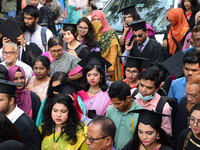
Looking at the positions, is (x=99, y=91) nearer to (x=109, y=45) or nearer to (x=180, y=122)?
(x=180, y=122)

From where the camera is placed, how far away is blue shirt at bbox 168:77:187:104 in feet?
14.7

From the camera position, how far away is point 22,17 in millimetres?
6988

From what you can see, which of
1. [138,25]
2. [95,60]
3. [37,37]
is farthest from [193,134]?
[37,37]

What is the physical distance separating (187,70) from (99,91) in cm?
134

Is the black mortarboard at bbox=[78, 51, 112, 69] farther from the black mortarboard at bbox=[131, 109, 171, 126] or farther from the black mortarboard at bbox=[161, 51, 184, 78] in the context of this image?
the black mortarboard at bbox=[131, 109, 171, 126]

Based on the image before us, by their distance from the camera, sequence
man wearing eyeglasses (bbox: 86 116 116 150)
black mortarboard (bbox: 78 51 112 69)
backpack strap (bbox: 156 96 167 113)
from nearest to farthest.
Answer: man wearing eyeglasses (bbox: 86 116 116 150) < backpack strap (bbox: 156 96 167 113) < black mortarboard (bbox: 78 51 112 69)

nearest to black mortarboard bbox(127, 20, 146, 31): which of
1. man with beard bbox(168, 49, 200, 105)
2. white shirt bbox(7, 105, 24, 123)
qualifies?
man with beard bbox(168, 49, 200, 105)

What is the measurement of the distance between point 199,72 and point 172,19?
2783 mm

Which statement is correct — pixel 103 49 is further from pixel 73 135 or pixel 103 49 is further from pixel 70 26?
pixel 73 135

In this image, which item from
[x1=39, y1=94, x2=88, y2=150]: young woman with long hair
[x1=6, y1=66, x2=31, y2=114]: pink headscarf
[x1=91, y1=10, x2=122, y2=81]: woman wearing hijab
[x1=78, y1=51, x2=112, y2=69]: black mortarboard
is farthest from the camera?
[x1=91, y1=10, x2=122, y2=81]: woman wearing hijab

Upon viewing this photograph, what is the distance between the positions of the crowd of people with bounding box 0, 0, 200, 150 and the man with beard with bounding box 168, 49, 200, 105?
0.05 feet

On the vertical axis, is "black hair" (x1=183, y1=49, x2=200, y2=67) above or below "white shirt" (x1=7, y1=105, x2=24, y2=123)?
above

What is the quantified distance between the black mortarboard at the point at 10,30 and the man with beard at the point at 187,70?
309 cm

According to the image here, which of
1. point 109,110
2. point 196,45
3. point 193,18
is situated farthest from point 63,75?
point 193,18
